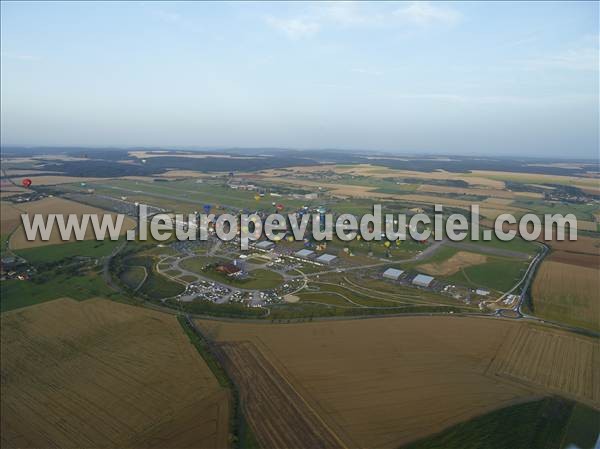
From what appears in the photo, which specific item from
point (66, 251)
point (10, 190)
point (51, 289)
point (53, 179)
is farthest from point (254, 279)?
point (53, 179)

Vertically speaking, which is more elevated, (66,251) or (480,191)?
(480,191)

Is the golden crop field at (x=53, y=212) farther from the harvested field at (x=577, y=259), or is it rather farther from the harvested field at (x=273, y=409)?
the harvested field at (x=577, y=259)

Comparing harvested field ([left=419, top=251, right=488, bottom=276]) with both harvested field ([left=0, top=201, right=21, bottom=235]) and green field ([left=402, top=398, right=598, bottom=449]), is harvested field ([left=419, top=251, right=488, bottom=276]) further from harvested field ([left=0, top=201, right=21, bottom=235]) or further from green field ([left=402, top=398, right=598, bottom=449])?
harvested field ([left=0, top=201, right=21, bottom=235])

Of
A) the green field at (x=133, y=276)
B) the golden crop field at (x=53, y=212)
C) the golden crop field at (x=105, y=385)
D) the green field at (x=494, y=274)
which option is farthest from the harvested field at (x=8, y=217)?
the green field at (x=494, y=274)

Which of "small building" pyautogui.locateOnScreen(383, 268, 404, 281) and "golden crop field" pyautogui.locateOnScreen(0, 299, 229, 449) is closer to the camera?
"golden crop field" pyautogui.locateOnScreen(0, 299, 229, 449)

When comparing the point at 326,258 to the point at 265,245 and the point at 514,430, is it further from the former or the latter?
the point at 514,430

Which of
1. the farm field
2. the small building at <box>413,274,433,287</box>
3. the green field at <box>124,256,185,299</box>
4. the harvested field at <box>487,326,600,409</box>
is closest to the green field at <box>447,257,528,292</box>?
the farm field
